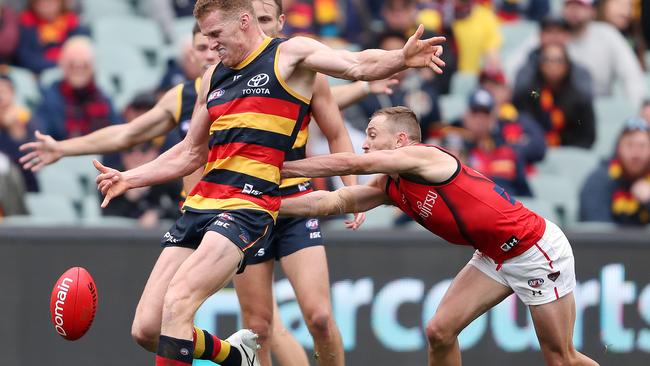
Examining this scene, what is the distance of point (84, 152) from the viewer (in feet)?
31.7

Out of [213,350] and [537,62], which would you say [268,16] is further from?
[537,62]

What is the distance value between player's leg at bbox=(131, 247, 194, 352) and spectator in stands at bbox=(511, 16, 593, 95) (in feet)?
22.1

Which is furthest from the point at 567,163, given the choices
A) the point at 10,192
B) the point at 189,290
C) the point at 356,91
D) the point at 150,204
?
the point at 189,290

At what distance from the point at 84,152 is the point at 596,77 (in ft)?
23.3

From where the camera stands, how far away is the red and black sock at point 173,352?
7.80m

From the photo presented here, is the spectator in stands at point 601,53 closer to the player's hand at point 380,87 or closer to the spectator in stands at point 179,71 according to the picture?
the spectator in stands at point 179,71

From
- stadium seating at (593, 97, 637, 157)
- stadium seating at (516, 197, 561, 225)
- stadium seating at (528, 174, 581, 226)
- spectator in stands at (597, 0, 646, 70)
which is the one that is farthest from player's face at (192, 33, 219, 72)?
spectator in stands at (597, 0, 646, 70)

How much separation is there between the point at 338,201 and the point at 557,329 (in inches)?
65.2

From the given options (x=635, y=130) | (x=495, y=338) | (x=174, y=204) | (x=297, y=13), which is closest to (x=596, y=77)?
(x=635, y=130)

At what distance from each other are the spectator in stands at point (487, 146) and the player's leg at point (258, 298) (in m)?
4.23

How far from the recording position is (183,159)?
8.59 meters

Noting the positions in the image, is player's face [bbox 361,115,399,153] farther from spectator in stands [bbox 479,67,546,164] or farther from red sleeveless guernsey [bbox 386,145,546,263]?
spectator in stands [bbox 479,67,546,164]

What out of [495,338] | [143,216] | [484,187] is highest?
[484,187]

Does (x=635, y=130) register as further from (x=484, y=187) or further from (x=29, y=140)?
(x=29, y=140)
